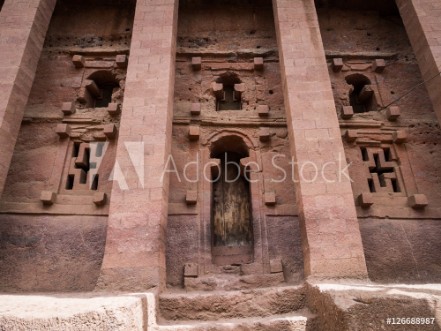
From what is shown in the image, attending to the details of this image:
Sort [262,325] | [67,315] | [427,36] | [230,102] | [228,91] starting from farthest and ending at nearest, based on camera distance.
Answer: [228,91]
[230,102]
[427,36]
[262,325]
[67,315]

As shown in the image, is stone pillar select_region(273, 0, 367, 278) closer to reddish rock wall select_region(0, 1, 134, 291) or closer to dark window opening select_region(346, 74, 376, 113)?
dark window opening select_region(346, 74, 376, 113)

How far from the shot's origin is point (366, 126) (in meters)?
6.67

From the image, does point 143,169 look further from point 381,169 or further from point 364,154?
point 381,169

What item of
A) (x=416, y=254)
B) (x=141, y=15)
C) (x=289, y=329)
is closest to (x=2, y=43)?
(x=141, y=15)

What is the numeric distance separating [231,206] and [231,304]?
2297mm

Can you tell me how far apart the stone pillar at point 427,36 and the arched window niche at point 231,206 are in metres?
3.27

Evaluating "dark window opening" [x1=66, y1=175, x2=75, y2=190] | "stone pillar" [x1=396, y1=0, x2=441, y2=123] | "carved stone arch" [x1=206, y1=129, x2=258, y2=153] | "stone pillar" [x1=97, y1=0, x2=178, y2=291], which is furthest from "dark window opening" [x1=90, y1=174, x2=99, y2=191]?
"stone pillar" [x1=396, y1=0, x2=441, y2=123]

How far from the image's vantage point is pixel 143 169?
509cm

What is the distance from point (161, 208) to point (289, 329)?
218cm

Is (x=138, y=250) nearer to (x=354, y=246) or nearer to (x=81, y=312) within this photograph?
(x=81, y=312)

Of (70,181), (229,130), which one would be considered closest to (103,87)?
(70,181)

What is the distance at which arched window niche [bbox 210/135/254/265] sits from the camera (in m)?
5.84

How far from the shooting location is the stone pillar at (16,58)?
18.3 feet

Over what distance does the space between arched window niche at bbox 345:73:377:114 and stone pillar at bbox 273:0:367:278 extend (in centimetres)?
161
